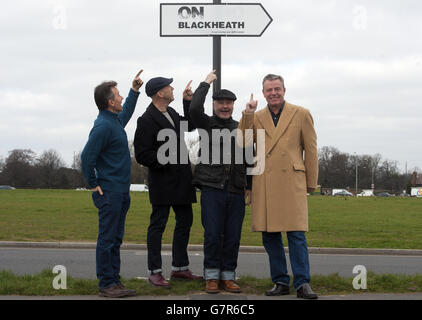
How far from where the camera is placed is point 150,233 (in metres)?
5.58

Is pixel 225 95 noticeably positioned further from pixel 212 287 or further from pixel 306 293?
pixel 306 293

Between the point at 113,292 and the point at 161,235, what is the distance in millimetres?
935

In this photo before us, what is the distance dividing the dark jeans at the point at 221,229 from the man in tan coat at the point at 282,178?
0.69ft

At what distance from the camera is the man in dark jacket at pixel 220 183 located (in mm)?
5352

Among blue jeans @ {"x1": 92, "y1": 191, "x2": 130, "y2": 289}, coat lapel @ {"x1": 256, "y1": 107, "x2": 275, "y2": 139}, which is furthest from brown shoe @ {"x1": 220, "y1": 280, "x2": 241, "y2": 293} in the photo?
coat lapel @ {"x1": 256, "y1": 107, "x2": 275, "y2": 139}

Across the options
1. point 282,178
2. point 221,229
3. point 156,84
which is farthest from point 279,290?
point 156,84

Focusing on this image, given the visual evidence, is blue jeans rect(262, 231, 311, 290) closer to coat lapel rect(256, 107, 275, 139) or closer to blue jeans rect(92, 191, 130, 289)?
coat lapel rect(256, 107, 275, 139)

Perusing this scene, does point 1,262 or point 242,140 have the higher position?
point 242,140

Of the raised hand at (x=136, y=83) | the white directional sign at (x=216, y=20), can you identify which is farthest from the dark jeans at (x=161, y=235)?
the white directional sign at (x=216, y=20)

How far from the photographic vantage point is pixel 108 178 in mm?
5164

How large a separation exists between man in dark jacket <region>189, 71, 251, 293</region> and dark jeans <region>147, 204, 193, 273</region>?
0.35 meters
